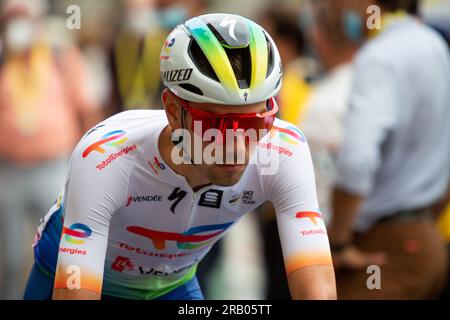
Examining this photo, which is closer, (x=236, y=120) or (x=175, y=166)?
(x=236, y=120)

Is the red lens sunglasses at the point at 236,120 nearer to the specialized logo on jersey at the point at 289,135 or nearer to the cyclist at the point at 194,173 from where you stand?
the cyclist at the point at 194,173

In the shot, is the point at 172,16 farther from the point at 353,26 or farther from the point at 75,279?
the point at 75,279

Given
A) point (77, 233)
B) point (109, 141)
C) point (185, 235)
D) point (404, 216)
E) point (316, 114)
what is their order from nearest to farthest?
1. point (77, 233)
2. point (109, 141)
3. point (185, 235)
4. point (404, 216)
5. point (316, 114)

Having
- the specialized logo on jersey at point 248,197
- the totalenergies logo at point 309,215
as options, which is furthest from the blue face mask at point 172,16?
the totalenergies logo at point 309,215

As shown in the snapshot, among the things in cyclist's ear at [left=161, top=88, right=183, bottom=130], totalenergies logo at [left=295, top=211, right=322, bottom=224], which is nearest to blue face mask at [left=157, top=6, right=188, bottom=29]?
cyclist's ear at [left=161, top=88, right=183, bottom=130]

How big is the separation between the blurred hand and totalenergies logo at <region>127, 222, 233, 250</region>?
1.89 metres

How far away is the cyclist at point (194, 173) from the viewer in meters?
4.56

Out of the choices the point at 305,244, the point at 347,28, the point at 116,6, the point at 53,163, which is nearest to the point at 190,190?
the point at 305,244

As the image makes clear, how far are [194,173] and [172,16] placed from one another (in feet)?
20.9

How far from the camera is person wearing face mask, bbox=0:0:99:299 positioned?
10.4 meters

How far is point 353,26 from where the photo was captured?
26.9 feet

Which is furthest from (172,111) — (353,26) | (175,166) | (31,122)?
(31,122)

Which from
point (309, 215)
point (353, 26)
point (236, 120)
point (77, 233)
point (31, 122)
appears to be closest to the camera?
point (236, 120)
